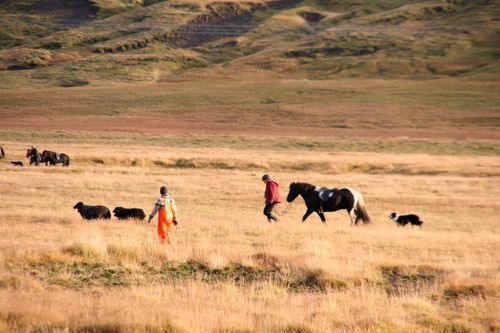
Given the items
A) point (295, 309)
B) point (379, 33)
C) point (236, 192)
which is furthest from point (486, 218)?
point (379, 33)

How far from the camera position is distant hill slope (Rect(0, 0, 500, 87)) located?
137 meters

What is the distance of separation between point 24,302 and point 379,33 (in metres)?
167

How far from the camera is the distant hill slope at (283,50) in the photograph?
136625mm

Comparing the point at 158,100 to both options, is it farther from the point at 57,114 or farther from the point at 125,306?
the point at 125,306

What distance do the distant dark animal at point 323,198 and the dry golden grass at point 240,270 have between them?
2.67 feet

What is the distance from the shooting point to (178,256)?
12.9 metres

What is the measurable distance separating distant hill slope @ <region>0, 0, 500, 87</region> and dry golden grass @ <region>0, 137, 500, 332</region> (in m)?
113

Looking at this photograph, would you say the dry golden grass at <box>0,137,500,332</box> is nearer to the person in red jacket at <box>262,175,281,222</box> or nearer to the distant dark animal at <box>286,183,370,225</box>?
the person in red jacket at <box>262,175,281,222</box>

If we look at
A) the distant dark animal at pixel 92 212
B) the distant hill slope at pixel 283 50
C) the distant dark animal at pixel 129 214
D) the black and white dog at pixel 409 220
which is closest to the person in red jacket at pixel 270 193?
the distant dark animal at pixel 129 214

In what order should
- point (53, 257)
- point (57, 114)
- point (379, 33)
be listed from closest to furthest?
point (53, 257) < point (57, 114) < point (379, 33)

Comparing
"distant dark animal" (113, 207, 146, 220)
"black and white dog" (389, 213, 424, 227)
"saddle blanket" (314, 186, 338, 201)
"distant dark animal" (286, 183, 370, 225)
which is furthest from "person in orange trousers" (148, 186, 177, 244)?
"black and white dog" (389, 213, 424, 227)

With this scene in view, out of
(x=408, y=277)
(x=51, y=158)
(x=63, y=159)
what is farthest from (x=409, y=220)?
(x=51, y=158)

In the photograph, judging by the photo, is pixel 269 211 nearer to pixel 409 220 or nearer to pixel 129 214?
pixel 129 214

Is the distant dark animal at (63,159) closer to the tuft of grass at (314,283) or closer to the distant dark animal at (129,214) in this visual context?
the distant dark animal at (129,214)
